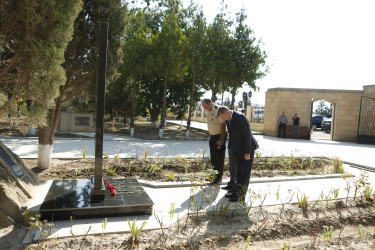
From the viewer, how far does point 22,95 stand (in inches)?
172

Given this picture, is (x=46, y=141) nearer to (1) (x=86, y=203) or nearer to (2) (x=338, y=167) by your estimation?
(1) (x=86, y=203)

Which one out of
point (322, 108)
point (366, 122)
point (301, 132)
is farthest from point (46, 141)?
point (322, 108)

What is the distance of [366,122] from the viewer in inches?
679

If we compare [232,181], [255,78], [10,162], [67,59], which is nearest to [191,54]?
[255,78]

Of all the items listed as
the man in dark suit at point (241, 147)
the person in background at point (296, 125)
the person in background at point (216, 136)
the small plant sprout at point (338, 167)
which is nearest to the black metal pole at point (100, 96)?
the man in dark suit at point (241, 147)

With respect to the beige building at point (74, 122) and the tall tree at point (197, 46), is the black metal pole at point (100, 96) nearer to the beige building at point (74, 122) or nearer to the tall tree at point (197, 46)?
the tall tree at point (197, 46)

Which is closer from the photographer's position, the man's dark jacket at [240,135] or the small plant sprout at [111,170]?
the man's dark jacket at [240,135]

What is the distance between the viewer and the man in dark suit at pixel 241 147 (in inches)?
188

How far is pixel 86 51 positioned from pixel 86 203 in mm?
3484

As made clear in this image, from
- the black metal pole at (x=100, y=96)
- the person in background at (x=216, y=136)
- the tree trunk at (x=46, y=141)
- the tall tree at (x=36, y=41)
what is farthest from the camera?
the tree trunk at (x=46, y=141)

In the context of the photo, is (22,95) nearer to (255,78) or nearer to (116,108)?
(255,78)

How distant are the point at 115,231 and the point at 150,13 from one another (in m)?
23.5

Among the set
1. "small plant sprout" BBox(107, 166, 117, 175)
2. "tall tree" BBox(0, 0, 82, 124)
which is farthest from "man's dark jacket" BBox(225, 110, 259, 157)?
"tall tree" BBox(0, 0, 82, 124)

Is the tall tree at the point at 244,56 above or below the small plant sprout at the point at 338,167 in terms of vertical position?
above
